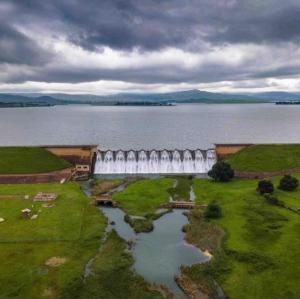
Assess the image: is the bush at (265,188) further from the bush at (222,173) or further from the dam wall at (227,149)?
the dam wall at (227,149)

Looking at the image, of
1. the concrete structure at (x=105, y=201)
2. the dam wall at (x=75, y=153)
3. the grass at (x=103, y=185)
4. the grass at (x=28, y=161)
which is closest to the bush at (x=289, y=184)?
the concrete structure at (x=105, y=201)

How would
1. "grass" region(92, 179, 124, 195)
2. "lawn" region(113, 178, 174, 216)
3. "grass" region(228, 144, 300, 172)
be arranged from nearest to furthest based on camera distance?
"lawn" region(113, 178, 174, 216) → "grass" region(92, 179, 124, 195) → "grass" region(228, 144, 300, 172)

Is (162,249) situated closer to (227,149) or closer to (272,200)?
(272,200)

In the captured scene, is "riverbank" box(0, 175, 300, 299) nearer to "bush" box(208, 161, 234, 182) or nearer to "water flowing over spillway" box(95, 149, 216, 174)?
"bush" box(208, 161, 234, 182)

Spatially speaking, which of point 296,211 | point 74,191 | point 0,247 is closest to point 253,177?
point 296,211

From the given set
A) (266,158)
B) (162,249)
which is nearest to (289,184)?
(266,158)

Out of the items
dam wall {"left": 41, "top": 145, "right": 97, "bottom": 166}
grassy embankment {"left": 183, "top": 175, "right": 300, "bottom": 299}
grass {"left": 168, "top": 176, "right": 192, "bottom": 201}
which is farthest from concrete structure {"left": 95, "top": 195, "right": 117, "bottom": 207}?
dam wall {"left": 41, "top": 145, "right": 97, "bottom": 166}
